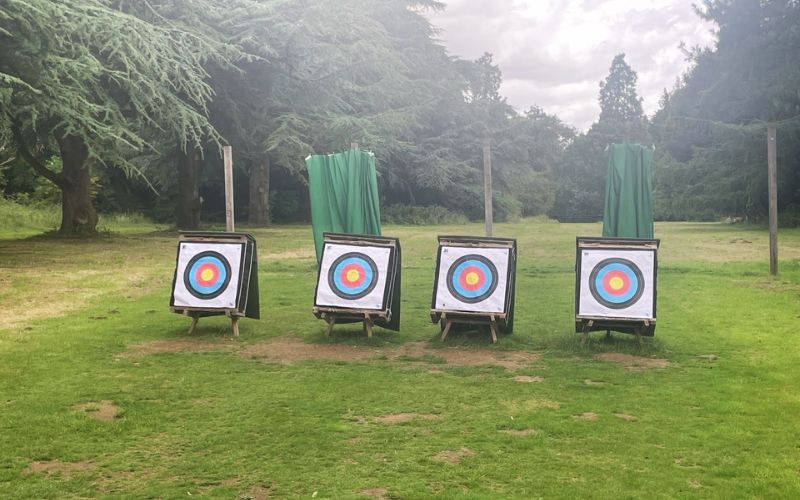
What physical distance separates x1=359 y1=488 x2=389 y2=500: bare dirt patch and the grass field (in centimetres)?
1

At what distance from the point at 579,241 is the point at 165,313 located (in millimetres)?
5014

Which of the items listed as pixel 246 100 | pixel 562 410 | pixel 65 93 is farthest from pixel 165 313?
pixel 246 100

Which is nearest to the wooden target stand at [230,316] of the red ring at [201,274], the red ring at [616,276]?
the red ring at [201,274]

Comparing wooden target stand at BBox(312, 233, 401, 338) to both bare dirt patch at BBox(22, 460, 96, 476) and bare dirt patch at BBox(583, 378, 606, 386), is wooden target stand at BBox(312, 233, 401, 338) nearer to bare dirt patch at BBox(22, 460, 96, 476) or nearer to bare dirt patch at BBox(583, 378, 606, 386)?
bare dirt patch at BBox(583, 378, 606, 386)

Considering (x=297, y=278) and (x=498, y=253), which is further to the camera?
(x=297, y=278)

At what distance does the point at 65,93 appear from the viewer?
15.2 meters

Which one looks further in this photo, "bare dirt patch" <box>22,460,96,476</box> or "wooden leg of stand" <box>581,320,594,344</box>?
"wooden leg of stand" <box>581,320,594,344</box>

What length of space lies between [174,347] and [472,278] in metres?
2.98

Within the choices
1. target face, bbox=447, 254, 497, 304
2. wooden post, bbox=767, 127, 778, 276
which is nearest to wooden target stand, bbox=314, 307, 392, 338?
target face, bbox=447, 254, 497, 304

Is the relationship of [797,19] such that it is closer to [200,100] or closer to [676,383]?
[200,100]

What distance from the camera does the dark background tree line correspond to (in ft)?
53.9

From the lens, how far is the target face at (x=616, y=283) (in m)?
7.18

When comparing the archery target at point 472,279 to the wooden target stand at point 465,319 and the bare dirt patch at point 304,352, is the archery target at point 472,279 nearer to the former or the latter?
the wooden target stand at point 465,319

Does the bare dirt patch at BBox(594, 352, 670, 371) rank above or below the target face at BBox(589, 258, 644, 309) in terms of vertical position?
below
